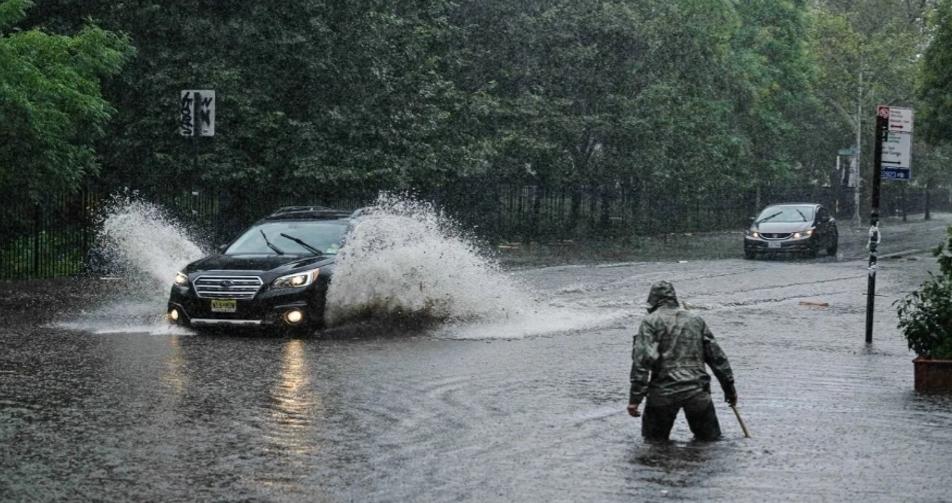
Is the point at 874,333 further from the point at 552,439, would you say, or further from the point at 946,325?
the point at 552,439

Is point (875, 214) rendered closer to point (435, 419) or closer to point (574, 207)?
point (435, 419)

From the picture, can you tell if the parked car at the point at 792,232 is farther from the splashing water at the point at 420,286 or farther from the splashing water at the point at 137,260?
the splashing water at the point at 420,286

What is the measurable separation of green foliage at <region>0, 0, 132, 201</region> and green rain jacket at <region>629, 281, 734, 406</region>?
54.1 feet

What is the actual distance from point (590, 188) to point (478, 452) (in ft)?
123

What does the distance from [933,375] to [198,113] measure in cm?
1730

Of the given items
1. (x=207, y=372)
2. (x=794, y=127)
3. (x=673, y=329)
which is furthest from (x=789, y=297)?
(x=794, y=127)

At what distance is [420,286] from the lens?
18578mm

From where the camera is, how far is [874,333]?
18.9 metres

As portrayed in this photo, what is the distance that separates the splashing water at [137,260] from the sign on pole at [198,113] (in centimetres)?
241

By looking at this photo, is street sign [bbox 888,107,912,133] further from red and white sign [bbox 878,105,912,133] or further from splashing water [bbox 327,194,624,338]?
splashing water [bbox 327,194,624,338]

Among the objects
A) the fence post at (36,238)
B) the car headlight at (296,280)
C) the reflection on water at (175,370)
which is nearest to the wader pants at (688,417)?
the reflection on water at (175,370)

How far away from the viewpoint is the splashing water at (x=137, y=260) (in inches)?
778

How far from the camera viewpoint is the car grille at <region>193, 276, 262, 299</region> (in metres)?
16.9

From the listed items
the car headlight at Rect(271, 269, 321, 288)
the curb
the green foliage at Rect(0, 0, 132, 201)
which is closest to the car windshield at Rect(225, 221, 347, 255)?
the car headlight at Rect(271, 269, 321, 288)
